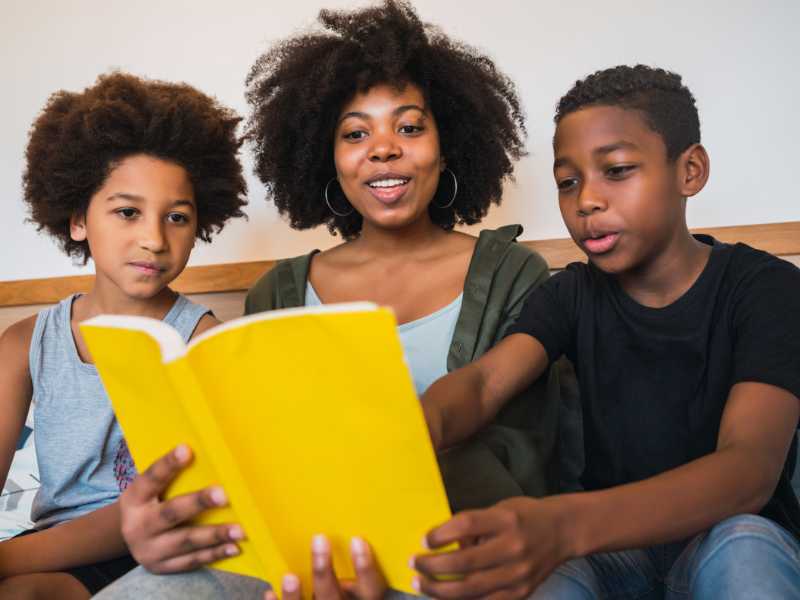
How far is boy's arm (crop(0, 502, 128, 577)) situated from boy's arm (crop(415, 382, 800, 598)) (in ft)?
1.63

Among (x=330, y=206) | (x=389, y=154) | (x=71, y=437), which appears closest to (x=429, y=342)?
(x=389, y=154)

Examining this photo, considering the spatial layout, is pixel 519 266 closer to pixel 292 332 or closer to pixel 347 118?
pixel 347 118

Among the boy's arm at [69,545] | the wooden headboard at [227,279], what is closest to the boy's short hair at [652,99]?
the wooden headboard at [227,279]

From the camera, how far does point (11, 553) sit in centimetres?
94

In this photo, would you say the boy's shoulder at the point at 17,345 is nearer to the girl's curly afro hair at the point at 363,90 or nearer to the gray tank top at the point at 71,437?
the gray tank top at the point at 71,437

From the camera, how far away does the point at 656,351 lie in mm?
954

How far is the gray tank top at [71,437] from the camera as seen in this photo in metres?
1.06

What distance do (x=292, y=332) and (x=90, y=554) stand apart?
0.59 metres

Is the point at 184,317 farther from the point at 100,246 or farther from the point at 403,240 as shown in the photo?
the point at 403,240

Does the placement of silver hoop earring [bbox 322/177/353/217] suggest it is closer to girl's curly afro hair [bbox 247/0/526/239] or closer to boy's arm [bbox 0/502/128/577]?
girl's curly afro hair [bbox 247/0/526/239]

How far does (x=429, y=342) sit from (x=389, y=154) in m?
0.29

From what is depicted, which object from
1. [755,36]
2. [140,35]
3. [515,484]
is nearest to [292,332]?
[515,484]

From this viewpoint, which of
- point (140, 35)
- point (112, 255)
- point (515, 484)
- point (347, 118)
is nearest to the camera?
point (515, 484)

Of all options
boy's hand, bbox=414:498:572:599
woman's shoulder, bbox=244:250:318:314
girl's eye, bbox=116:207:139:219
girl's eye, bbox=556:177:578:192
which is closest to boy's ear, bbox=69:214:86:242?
girl's eye, bbox=116:207:139:219
